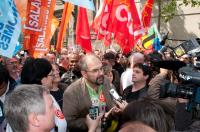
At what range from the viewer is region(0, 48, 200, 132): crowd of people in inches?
89.2

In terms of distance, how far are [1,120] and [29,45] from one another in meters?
3.28

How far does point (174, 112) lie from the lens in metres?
2.45

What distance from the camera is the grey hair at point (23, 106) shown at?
8.85ft

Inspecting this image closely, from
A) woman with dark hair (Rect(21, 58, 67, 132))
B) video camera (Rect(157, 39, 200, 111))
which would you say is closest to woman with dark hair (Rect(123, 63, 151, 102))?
woman with dark hair (Rect(21, 58, 67, 132))

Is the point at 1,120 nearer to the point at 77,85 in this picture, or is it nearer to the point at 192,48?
the point at 77,85

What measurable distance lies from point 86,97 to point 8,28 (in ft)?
4.19

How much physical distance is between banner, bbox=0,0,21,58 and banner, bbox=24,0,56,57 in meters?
1.34

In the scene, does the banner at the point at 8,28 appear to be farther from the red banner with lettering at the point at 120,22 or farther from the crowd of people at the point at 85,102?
the red banner with lettering at the point at 120,22

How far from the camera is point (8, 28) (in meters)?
4.78

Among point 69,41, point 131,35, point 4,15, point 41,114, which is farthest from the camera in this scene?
point 69,41

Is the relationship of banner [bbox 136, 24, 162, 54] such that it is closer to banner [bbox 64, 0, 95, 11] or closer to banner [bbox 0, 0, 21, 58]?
banner [bbox 64, 0, 95, 11]

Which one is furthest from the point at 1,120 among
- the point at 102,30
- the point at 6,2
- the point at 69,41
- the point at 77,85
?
the point at 69,41

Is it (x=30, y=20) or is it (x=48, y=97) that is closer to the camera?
(x=48, y=97)

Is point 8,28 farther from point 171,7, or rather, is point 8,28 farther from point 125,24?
point 171,7
